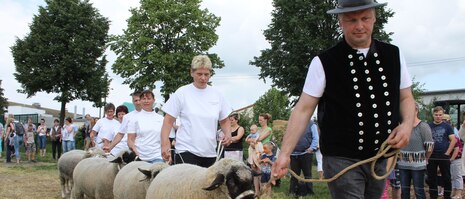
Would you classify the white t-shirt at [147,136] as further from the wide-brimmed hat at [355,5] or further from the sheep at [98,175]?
the wide-brimmed hat at [355,5]

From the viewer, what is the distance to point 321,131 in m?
3.45

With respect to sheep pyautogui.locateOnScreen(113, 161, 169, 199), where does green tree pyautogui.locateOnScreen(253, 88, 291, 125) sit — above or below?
above

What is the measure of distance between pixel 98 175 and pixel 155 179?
2757 millimetres

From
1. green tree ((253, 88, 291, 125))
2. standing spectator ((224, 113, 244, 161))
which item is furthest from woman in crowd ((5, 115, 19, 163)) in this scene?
green tree ((253, 88, 291, 125))

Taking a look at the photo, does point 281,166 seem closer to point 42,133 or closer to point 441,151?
point 441,151

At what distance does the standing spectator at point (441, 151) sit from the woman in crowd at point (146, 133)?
16.2 feet

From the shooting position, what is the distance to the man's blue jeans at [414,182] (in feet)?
26.1

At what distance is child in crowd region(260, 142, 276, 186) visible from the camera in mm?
10609

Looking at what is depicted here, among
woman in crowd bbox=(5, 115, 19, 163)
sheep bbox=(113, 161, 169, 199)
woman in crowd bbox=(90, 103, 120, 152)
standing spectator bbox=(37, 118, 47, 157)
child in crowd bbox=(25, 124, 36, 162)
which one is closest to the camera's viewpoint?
sheep bbox=(113, 161, 169, 199)

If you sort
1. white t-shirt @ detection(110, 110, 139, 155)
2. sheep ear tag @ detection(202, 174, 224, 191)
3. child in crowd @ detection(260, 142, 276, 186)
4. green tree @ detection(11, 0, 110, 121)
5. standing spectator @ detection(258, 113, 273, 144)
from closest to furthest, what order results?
sheep ear tag @ detection(202, 174, 224, 191) → white t-shirt @ detection(110, 110, 139, 155) → child in crowd @ detection(260, 142, 276, 186) → standing spectator @ detection(258, 113, 273, 144) → green tree @ detection(11, 0, 110, 121)

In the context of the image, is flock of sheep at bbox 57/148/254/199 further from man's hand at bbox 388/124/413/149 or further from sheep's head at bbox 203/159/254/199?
man's hand at bbox 388/124/413/149

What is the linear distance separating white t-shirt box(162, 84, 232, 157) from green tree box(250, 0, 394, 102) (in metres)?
29.2

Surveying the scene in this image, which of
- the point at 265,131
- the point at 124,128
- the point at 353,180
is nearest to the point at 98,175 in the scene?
the point at 124,128

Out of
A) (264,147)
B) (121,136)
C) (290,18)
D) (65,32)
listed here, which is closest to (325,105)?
(121,136)
